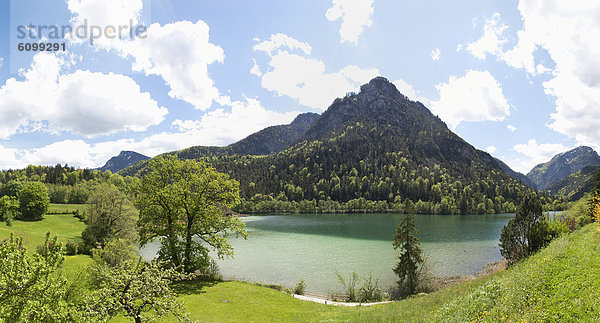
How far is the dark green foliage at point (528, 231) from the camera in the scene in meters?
34.5

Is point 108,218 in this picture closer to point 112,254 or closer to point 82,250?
point 82,250

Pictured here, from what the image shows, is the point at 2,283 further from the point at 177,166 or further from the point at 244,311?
the point at 177,166

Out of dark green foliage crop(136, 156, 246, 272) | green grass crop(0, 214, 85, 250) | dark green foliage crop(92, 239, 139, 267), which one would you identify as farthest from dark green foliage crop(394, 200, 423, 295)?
green grass crop(0, 214, 85, 250)

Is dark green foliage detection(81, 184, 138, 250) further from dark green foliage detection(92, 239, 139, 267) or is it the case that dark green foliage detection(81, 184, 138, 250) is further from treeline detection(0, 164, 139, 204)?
treeline detection(0, 164, 139, 204)

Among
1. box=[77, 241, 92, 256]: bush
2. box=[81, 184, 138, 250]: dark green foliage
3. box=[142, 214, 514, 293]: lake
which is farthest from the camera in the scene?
box=[81, 184, 138, 250]: dark green foliage

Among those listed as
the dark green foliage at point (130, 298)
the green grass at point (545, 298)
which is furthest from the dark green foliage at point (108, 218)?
the green grass at point (545, 298)

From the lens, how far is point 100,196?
52.5 meters

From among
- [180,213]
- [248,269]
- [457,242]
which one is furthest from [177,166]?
[457,242]

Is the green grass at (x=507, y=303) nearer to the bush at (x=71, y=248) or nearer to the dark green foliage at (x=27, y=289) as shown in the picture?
the dark green foliage at (x=27, y=289)

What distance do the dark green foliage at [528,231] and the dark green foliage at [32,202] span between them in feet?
374

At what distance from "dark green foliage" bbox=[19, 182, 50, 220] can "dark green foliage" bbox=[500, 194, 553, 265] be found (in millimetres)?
113985

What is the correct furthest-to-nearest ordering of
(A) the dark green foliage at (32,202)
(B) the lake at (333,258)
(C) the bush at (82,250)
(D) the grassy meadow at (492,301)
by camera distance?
1. (A) the dark green foliage at (32,202)
2. (C) the bush at (82,250)
3. (B) the lake at (333,258)
4. (D) the grassy meadow at (492,301)

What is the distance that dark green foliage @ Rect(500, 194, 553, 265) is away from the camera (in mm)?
34469

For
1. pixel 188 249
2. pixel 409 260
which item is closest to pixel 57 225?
pixel 188 249
